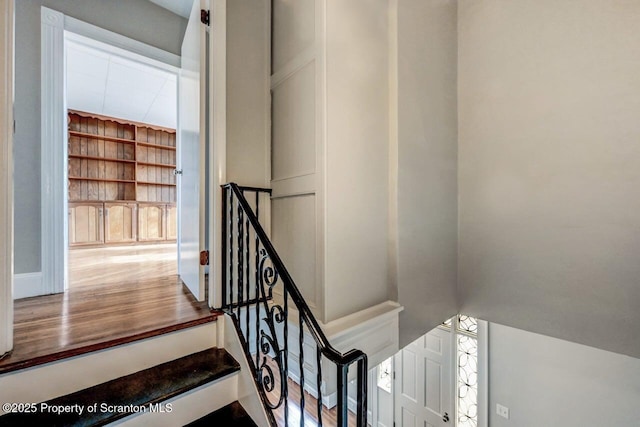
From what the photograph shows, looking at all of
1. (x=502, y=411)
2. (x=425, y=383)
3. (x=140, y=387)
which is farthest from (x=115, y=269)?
(x=502, y=411)

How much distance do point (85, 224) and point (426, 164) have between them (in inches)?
236

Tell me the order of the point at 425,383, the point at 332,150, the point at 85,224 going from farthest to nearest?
the point at 85,224 < the point at 425,383 < the point at 332,150

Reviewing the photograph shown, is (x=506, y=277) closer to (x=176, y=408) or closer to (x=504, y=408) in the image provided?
(x=504, y=408)

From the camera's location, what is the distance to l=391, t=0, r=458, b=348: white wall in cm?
196

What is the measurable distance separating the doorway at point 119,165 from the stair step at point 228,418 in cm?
209

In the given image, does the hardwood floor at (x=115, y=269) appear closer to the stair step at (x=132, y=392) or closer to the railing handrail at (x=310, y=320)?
the stair step at (x=132, y=392)

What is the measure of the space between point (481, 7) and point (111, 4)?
3.31 metres

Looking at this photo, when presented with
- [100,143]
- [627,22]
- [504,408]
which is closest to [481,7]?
[627,22]

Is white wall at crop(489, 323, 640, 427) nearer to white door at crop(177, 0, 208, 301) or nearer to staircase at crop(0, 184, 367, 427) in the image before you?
staircase at crop(0, 184, 367, 427)

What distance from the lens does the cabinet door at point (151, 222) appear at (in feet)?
19.0

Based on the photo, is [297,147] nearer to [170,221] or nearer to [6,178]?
[6,178]

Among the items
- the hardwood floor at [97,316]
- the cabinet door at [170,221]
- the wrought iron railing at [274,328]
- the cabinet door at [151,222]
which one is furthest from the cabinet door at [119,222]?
the wrought iron railing at [274,328]

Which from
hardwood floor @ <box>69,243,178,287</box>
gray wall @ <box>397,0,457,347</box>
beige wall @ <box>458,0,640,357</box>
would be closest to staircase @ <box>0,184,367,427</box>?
gray wall @ <box>397,0,457,347</box>

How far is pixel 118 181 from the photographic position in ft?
18.8
